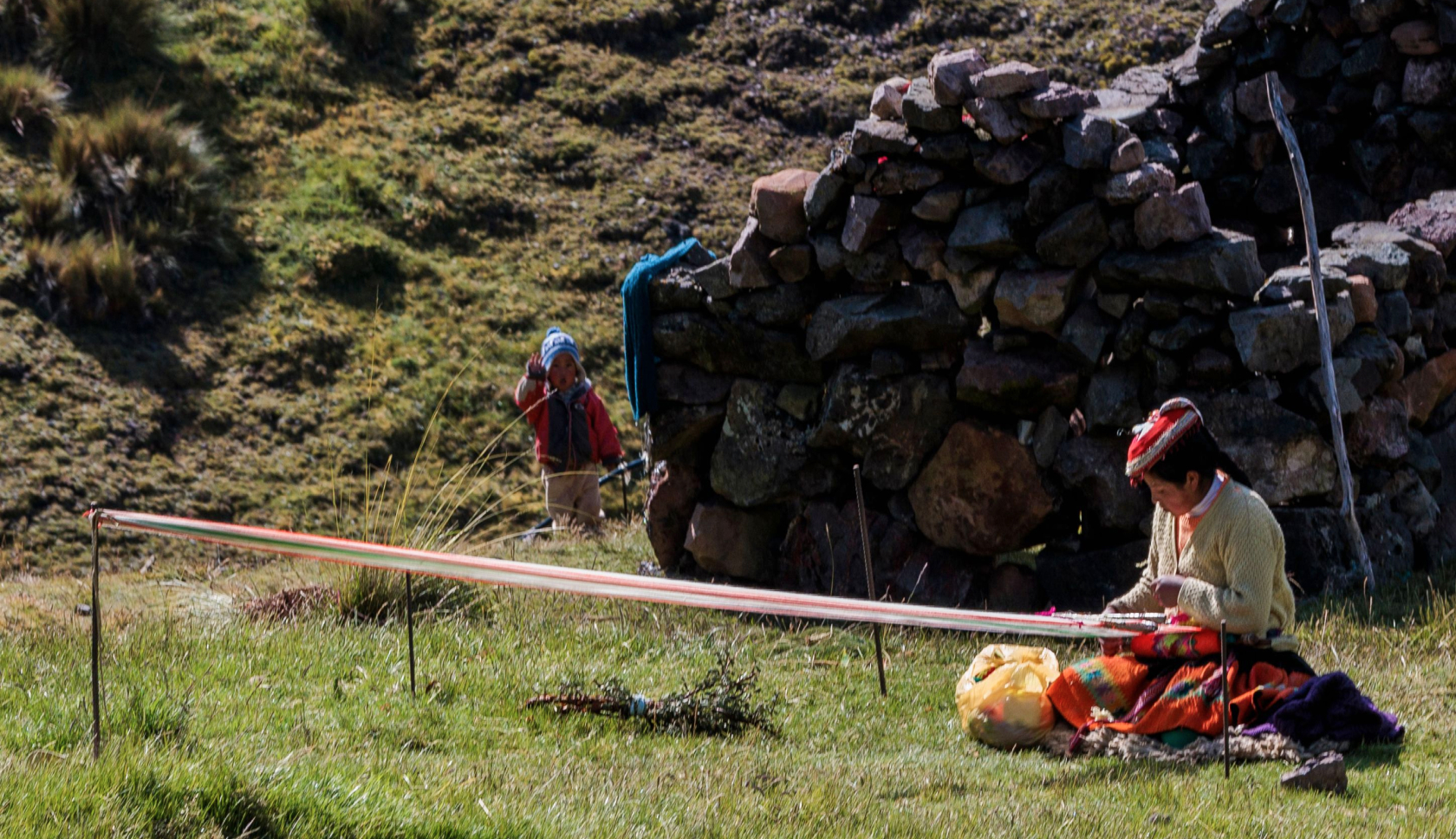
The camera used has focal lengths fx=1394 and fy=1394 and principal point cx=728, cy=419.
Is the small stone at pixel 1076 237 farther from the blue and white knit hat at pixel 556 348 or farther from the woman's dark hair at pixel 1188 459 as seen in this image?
the blue and white knit hat at pixel 556 348

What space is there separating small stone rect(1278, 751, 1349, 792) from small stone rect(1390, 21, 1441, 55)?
6.27m

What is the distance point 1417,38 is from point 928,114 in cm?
367

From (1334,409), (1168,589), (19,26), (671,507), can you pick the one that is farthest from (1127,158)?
(19,26)

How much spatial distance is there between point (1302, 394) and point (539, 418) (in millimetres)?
5555

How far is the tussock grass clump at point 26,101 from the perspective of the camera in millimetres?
14242

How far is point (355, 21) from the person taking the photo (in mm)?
17312

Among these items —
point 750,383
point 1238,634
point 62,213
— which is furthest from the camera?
point 62,213

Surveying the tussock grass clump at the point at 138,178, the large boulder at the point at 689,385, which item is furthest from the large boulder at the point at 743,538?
Answer: the tussock grass clump at the point at 138,178

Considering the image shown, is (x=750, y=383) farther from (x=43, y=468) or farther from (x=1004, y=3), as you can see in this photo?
(x=1004, y=3)

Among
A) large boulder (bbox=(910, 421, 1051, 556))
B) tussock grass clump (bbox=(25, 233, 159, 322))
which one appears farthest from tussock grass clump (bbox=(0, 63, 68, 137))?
large boulder (bbox=(910, 421, 1051, 556))

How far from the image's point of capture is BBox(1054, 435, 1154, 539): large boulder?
719 centimetres

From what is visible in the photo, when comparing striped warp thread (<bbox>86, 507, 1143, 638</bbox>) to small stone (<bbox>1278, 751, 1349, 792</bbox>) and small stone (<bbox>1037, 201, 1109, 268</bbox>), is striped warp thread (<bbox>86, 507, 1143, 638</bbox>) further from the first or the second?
small stone (<bbox>1037, 201, 1109, 268</bbox>)

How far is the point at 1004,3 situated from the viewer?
1892cm

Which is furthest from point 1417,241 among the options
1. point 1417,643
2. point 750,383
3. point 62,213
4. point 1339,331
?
point 62,213
